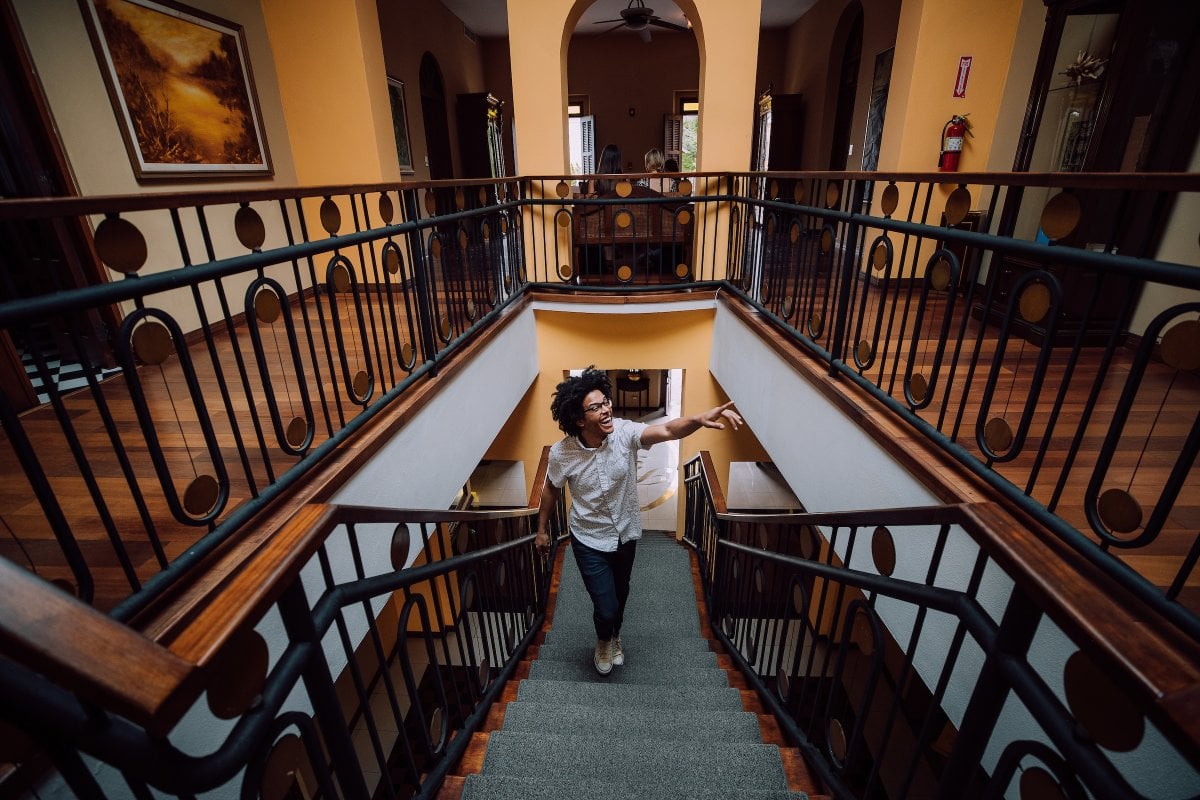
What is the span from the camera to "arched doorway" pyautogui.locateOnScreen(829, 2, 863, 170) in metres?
8.00

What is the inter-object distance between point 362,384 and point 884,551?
2.09 meters

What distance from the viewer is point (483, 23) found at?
9992mm

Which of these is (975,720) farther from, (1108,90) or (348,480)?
(1108,90)

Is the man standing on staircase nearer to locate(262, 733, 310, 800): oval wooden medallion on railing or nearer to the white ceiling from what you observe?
locate(262, 733, 310, 800): oval wooden medallion on railing

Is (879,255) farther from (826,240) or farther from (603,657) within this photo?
(603,657)

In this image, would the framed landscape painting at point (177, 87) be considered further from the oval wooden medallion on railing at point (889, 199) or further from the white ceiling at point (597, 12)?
the white ceiling at point (597, 12)

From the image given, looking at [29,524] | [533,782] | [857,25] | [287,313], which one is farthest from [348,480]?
[857,25]

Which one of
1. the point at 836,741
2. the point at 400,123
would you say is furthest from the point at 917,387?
the point at 400,123

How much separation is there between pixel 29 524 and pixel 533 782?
6.30 feet

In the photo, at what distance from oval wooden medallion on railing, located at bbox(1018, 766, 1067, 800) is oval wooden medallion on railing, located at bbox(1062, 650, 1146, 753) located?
125 mm

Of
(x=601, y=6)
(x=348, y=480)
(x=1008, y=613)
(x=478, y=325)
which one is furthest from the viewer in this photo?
(x=601, y=6)

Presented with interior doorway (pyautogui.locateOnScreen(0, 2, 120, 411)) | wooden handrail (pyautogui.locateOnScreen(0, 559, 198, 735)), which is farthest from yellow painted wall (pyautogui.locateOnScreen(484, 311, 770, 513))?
wooden handrail (pyautogui.locateOnScreen(0, 559, 198, 735))

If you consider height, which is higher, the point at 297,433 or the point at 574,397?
the point at 297,433

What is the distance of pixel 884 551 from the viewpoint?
54.5 inches
